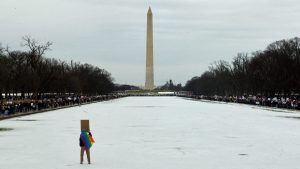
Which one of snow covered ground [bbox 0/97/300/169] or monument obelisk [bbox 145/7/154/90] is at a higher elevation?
monument obelisk [bbox 145/7/154/90]

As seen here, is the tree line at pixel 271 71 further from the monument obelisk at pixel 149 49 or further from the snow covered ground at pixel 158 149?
the snow covered ground at pixel 158 149

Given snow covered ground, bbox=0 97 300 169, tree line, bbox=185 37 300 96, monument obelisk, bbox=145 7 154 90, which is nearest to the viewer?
snow covered ground, bbox=0 97 300 169

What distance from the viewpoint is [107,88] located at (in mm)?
155625

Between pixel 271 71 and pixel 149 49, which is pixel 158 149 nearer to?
pixel 271 71

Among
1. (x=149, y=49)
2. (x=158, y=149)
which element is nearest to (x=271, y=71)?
(x=149, y=49)

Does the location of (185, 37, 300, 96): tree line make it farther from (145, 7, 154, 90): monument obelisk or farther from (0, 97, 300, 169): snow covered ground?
(0, 97, 300, 169): snow covered ground

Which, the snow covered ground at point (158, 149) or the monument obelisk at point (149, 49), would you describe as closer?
the snow covered ground at point (158, 149)

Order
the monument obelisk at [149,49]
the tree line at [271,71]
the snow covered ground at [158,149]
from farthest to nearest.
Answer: the monument obelisk at [149,49] → the tree line at [271,71] → the snow covered ground at [158,149]

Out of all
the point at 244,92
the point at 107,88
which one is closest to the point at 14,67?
the point at 244,92

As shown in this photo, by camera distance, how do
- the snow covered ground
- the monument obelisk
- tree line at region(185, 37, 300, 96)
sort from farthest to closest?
the monument obelisk
tree line at region(185, 37, 300, 96)
the snow covered ground

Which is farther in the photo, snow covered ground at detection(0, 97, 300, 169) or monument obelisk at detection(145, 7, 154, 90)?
monument obelisk at detection(145, 7, 154, 90)

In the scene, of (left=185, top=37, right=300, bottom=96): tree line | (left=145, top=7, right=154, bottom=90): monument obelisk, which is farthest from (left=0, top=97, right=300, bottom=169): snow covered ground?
(left=145, top=7, right=154, bottom=90): monument obelisk

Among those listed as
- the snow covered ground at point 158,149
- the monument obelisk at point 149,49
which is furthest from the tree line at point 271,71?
the snow covered ground at point 158,149

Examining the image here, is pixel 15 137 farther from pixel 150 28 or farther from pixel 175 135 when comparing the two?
pixel 150 28
